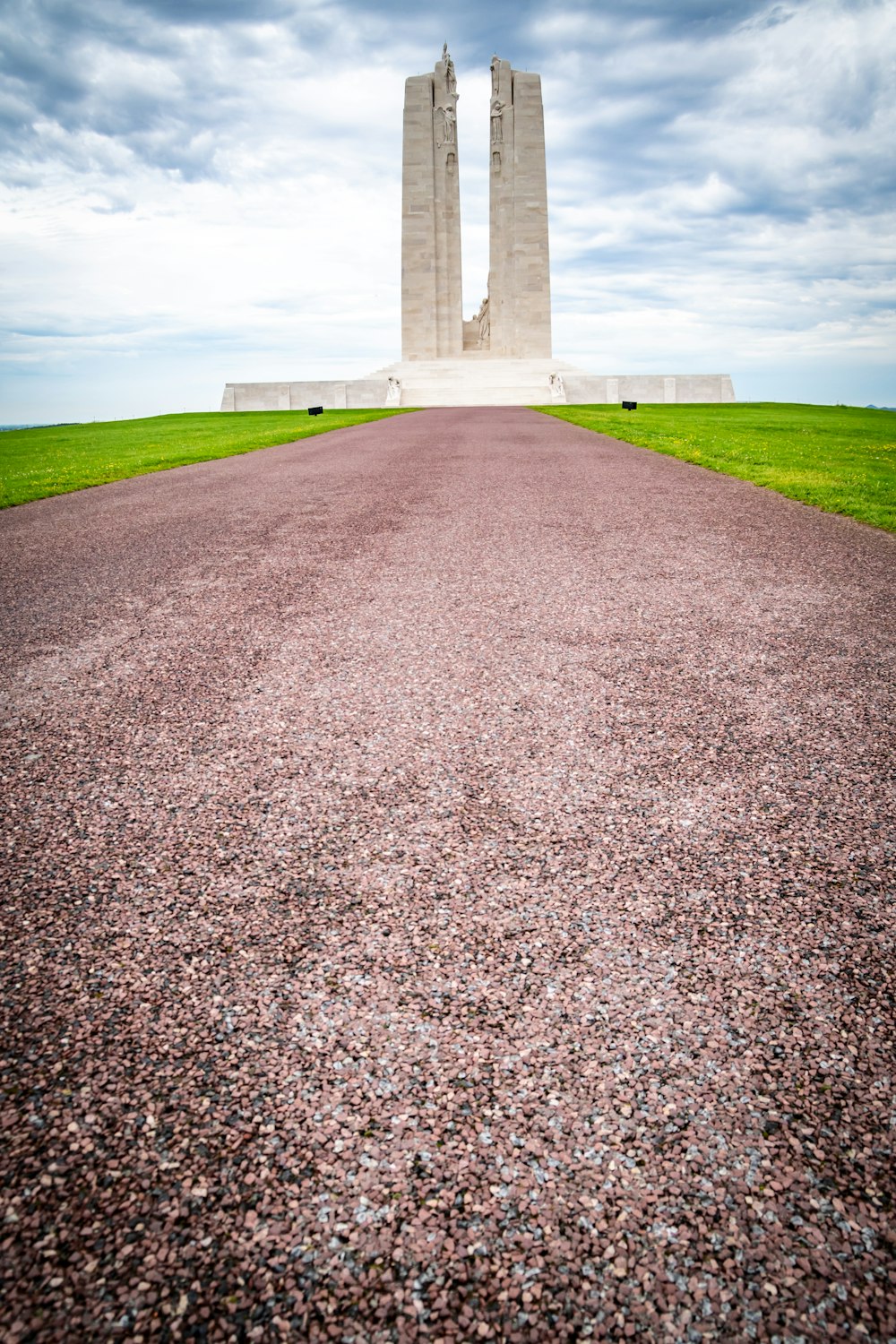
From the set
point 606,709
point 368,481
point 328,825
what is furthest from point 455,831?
point 368,481

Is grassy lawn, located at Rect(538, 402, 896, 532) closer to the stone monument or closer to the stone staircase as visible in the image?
the stone staircase

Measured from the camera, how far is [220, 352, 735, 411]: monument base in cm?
4631

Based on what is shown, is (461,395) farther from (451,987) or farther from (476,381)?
(451,987)

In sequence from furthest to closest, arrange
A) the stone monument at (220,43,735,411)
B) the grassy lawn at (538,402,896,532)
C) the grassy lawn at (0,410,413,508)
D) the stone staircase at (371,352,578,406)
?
1. the stone monument at (220,43,735,411)
2. the stone staircase at (371,352,578,406)
3. the grassy lawn at (0,410,413,508)
4. the grassy lawn at (538,402,896,532)

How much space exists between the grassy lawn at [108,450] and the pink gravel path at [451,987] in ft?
35.4

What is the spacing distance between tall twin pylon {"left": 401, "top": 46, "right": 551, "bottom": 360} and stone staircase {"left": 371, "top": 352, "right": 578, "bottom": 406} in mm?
7940

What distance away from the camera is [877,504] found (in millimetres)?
10008

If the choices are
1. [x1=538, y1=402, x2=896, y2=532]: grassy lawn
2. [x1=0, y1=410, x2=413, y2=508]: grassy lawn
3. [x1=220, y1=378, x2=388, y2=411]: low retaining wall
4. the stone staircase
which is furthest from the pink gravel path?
the stone staircase

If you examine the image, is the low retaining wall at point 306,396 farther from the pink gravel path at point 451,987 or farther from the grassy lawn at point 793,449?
the pink gravel path at point 451,987

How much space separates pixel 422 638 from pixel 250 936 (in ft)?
9.47

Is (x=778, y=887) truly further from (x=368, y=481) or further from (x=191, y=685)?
(x=368, y=481)

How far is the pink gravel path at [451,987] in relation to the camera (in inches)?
59.4

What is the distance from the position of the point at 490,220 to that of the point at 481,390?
83.9 feet

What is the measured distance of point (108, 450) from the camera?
968 inches
